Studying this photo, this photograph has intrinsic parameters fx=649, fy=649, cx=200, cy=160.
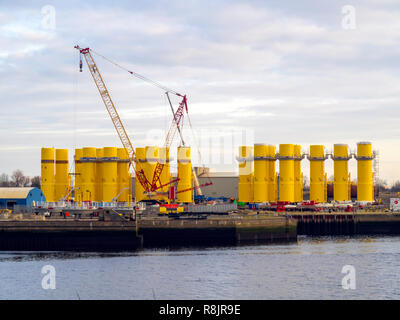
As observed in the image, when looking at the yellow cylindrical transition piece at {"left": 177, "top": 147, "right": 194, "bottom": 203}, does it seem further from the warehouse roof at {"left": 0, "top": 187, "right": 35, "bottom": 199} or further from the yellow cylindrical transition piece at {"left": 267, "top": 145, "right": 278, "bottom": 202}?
the warehouse roof at {"left": 0, "top": 187, "right": 35, "bottom": 199}

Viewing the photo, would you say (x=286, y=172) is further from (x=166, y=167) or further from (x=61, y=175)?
(x=61, y=175)

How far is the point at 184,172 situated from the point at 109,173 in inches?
641

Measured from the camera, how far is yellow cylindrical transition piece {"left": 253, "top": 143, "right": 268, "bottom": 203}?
13700 centimetres

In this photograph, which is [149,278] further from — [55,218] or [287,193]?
[287,193]

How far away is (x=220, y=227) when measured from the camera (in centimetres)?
10006

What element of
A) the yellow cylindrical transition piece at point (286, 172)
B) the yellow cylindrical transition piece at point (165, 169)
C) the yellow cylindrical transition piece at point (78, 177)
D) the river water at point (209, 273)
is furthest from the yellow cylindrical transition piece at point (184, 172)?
the river water at point (209, 273)

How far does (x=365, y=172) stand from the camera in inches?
5472

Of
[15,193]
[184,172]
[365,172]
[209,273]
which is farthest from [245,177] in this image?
[209,273]

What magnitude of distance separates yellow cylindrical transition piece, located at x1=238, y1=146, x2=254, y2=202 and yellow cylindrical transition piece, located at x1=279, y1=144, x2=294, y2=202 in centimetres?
643

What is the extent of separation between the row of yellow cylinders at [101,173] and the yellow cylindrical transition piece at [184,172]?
11.2 meters

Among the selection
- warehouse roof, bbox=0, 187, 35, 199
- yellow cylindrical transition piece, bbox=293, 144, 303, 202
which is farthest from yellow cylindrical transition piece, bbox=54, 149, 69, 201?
yellow cylindrical transition piece, bbox=293, 144, 303, 202

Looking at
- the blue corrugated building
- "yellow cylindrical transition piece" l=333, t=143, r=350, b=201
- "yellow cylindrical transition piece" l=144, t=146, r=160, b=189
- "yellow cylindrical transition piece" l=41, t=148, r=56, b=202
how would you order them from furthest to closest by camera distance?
"yellow cylindrical transition piece" l=144, t=146, r=160, b=189 → "yellow cylindrical transition piece" l=41, t=148, r=56, b=202 → "yellow cylindrical transition piece" l=333, t=143, r=350, b=201 → the blue corrugated building

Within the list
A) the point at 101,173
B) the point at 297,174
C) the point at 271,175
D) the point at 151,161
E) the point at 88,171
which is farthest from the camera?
the point at 151,161
